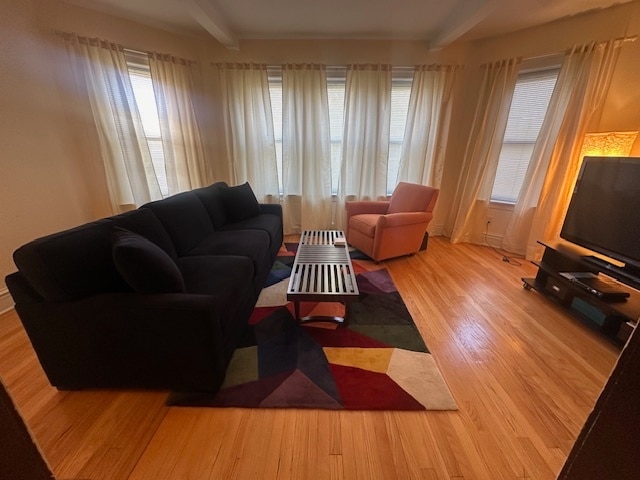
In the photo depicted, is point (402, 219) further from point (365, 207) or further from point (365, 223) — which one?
point (365, 207)

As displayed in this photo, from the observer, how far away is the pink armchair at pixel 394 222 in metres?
2.97

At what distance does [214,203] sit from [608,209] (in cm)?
346

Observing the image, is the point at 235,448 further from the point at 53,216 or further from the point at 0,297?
the point at 53,216

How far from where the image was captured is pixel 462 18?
8.56 ft

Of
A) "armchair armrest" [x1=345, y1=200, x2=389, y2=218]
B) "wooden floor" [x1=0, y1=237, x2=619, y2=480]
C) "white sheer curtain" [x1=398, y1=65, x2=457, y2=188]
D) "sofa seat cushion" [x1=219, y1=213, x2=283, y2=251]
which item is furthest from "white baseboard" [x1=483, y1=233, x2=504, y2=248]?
"sofa seat cushion" [x1=219, y1=213, x2=283, y2=251]

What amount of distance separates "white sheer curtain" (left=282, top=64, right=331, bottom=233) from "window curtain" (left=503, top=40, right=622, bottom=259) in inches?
98.4

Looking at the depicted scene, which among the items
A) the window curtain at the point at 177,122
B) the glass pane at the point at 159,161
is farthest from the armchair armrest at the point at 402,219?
the glass pane at the point at 159,161

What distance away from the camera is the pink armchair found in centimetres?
297

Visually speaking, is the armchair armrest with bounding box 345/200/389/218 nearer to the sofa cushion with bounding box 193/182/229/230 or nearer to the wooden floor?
the sofa cushion with bounding box 193/182/229/230

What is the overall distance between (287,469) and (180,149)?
3.59 metres

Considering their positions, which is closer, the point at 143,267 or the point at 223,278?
the point at 143,267

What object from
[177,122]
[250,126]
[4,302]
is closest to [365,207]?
[250,126]

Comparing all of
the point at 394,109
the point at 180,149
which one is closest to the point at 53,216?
the point at 180,149

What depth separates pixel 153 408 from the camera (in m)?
1.37
